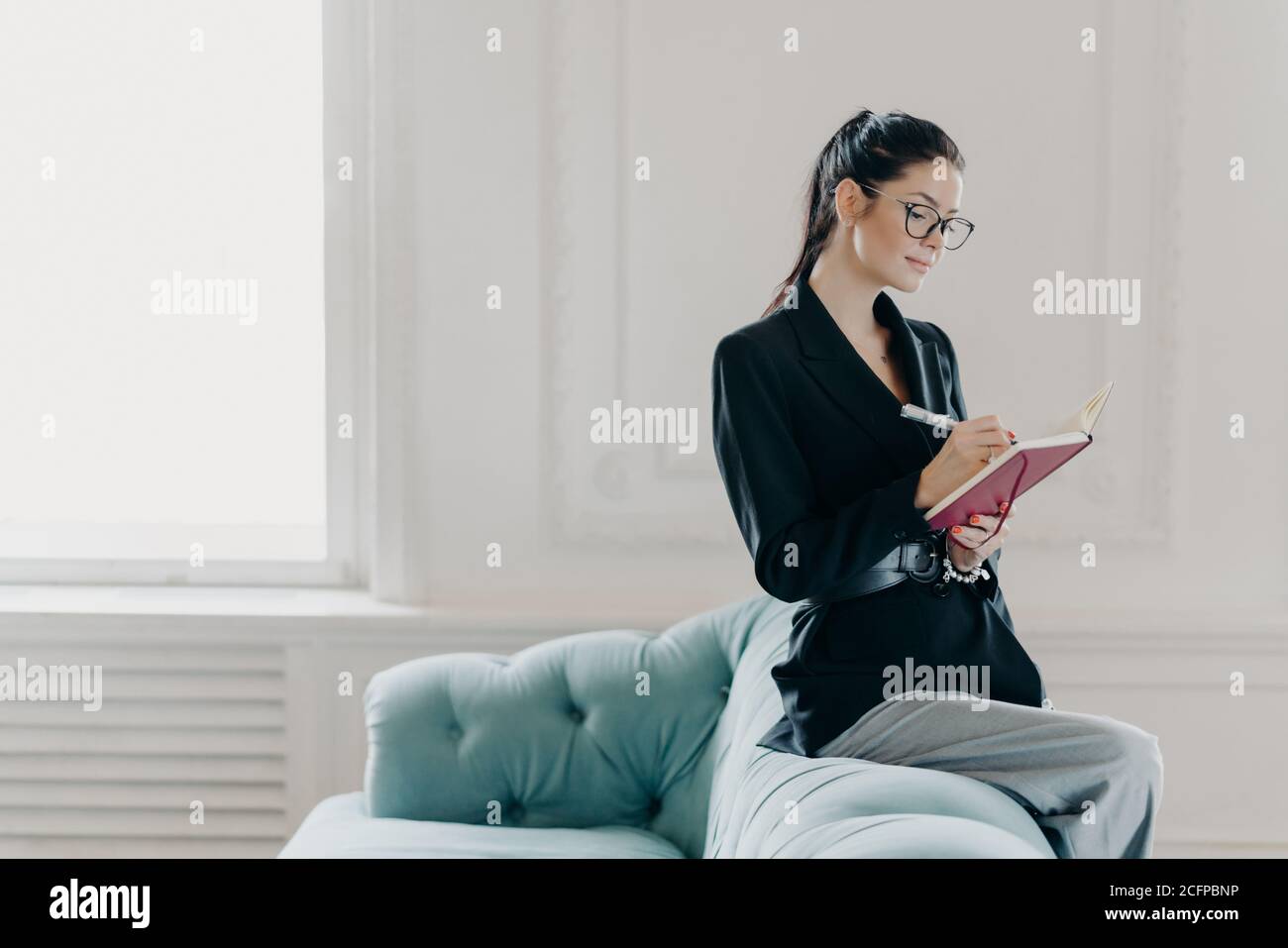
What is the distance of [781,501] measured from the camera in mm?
1499

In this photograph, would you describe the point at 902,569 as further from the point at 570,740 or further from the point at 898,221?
the point at 570,740

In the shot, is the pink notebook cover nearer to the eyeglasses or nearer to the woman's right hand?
the woman's right hand

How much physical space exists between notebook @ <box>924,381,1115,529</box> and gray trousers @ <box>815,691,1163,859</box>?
9.7 inches

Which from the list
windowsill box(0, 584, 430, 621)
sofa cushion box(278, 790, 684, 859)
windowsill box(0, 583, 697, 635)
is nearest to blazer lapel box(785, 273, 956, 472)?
sofa cushion box(278, 790, 684, 859)

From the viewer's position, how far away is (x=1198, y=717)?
2562 mm

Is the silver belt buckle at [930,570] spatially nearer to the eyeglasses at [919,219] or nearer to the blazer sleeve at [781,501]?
the blazer sleeve at [781,501]

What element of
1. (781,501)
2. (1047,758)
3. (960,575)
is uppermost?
(781,501)

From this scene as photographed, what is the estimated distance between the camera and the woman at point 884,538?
1450mm

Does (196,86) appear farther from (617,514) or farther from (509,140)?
(617,514)

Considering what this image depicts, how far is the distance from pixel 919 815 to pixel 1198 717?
1668mm

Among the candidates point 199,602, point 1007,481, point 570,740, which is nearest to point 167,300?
point 199,602

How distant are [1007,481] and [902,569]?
0.66 feet

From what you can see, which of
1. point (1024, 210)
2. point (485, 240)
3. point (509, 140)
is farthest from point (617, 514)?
point (1024, 210)

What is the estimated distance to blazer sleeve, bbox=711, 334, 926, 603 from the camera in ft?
4.79
